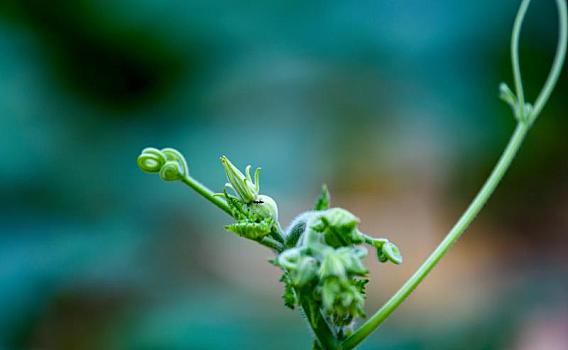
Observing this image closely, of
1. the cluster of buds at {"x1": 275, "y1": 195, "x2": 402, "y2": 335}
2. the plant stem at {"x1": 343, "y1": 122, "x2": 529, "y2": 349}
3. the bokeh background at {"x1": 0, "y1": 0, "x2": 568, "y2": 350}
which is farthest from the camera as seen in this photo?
the bokeh background at {"x1": 0, "y1": 0, "x2": 568, "y2": 350}

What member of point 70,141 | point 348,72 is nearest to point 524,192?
point 348,72

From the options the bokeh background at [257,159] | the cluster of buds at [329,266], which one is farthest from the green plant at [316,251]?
the bokeh background at [257,159]

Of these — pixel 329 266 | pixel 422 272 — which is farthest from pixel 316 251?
pixel 422 272

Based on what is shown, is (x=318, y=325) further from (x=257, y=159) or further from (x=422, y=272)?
(x=257, y=159)

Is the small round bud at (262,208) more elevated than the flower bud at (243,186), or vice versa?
the flower bud at (243,186)

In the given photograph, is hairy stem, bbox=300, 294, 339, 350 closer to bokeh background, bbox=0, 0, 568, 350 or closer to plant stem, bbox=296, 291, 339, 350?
plant stem, bbox=296, 291, 339, 350

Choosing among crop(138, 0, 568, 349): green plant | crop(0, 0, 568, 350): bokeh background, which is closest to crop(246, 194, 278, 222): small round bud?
crop(138, 0, 568, 349): green plant

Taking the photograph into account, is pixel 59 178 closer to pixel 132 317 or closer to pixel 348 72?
pixel 132 317

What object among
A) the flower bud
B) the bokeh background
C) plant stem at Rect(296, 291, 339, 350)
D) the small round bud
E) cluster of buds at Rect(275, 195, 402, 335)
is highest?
the bokeh background

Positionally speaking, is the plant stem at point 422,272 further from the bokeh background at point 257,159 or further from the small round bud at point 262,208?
the bokeh background at point 257,159
